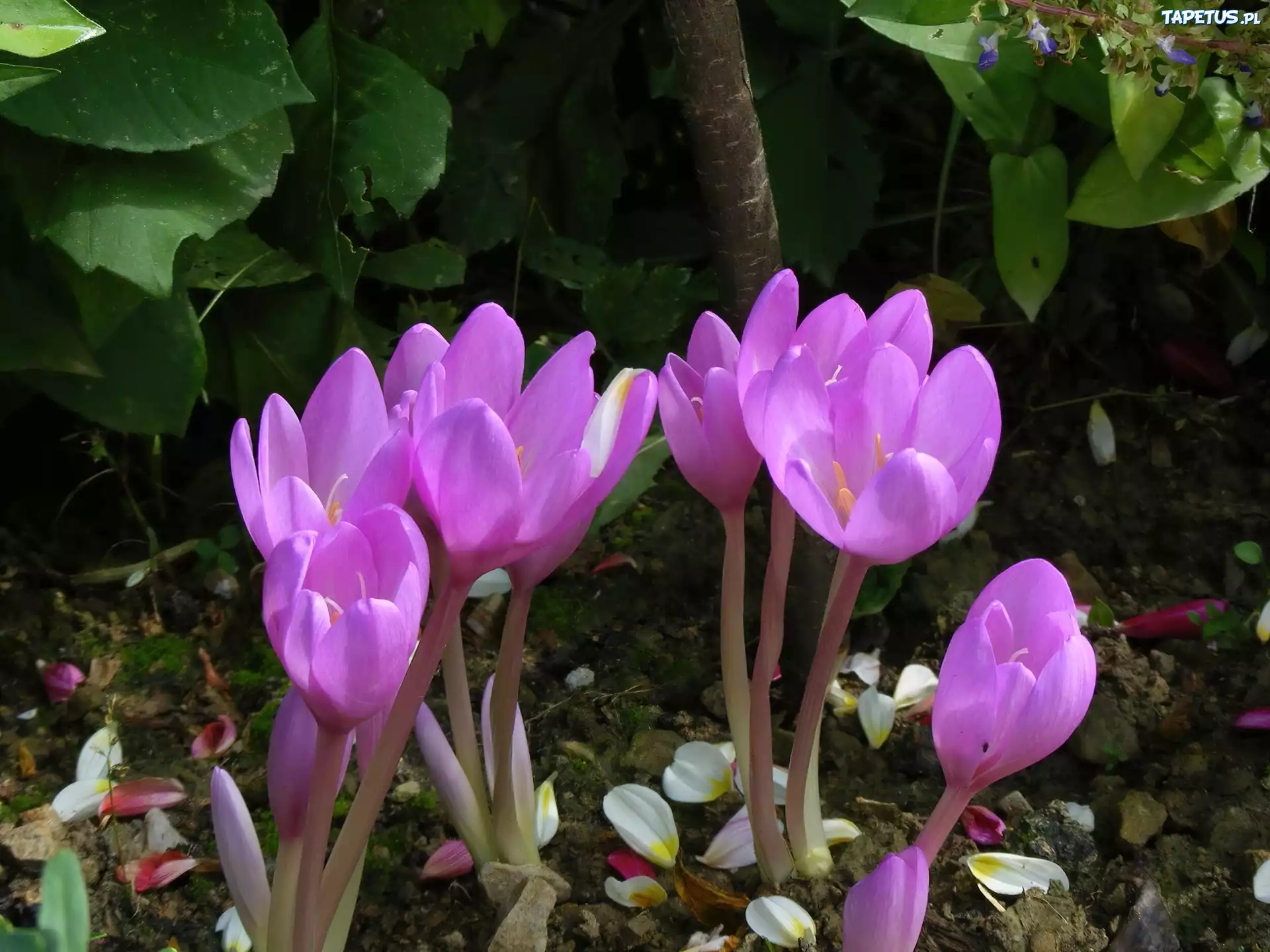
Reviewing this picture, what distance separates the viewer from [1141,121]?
3.05 ft

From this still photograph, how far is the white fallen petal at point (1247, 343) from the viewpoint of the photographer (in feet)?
3.93

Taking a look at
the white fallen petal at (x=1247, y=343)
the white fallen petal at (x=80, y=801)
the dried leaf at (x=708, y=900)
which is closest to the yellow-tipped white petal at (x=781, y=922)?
the dried leaf at (x=708, y=900)

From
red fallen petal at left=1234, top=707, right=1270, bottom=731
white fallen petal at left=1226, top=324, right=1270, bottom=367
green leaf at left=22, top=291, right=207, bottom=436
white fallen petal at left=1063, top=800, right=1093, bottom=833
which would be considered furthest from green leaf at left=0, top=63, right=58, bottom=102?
white fallen petal at left=1226, top=324, right=1270, bottom=367

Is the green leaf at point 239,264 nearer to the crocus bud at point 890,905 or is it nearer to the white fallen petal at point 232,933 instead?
the white fallen petal at point 232,933

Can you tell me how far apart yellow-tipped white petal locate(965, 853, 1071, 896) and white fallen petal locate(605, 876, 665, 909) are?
0.66 feet

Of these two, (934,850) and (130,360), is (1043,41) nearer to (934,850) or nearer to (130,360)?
(934,850)

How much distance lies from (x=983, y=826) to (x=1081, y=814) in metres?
0.09

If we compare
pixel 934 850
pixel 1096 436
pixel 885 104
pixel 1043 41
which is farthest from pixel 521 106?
pixel 934 850

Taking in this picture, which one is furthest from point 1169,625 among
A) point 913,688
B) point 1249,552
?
point 913,688

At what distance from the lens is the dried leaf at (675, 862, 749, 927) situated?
2.24 ft

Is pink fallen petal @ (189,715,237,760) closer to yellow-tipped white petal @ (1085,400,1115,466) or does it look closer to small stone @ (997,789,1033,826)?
small stone @ (997,789,1033,826)

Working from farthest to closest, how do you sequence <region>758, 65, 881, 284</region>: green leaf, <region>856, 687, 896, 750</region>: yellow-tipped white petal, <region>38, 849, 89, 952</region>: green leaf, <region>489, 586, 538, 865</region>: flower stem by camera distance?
<region>758, 65, 881, 284</region>: green leaf → <region>856, 687, 896, 750</region>: yellow-tipped white petal → <region>489, 586, 538, 865</region>: flower stem → <region>38, 849, 89, 952</region>: green leaf

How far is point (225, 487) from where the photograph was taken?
1149mm

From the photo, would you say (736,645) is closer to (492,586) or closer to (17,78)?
(492,586)
